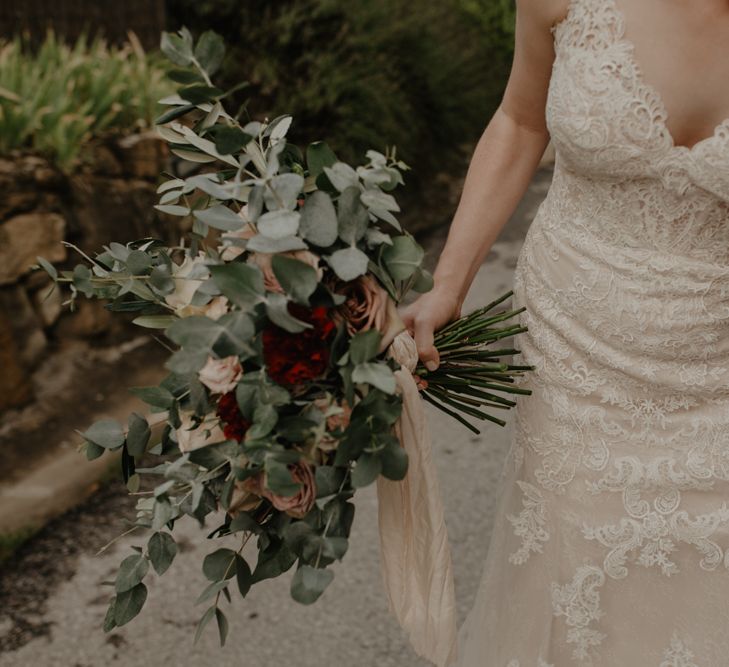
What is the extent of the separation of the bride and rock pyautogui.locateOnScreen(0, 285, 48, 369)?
8.32 ft

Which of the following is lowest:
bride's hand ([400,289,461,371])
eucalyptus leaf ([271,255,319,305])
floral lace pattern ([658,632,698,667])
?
floral lace pattern ([658,632,698,667])

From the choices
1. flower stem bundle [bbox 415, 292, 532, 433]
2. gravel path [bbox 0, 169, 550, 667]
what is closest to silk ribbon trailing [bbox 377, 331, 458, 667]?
flower stem bundle [bbox 415, 292, 532, 433]

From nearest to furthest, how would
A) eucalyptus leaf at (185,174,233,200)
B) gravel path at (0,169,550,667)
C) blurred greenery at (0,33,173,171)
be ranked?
eucalyptus leaf at (185,174,233,200) → gravel path at (0,169,550,667) → blurred greenery at (0,33,173,171)

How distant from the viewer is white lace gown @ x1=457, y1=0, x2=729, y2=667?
1376 mm

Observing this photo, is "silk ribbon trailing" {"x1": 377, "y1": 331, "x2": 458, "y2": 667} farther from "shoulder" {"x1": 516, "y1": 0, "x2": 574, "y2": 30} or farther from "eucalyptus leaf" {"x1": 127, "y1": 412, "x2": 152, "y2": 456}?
"shoulder" {"x1": 516, "y1": 0, "x2": 574, "y2": 30}

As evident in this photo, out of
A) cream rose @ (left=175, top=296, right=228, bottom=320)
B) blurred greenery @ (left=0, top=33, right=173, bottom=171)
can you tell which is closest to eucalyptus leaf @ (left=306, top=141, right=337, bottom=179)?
cream rose @ (left=175, top=296, right=228, bottom=320)

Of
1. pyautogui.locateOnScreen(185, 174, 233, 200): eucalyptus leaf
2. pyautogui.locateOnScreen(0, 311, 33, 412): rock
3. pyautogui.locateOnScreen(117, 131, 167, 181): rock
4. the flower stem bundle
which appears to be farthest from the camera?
pyautogui.locateOnScreen(117, 131, 167, 181): rock

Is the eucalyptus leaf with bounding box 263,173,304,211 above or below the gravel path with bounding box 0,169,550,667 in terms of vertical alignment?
above

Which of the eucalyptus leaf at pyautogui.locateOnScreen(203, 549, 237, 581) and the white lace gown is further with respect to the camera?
the white lace gown

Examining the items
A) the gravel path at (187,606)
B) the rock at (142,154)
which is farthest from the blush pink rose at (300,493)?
the rock at (142,154)

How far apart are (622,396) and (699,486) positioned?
7.6 inches

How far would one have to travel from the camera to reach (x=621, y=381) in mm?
1517

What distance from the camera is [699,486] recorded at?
4.92 ft

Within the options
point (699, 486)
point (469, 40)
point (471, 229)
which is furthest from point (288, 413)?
point (469, 40)
